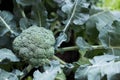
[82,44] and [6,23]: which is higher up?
[6,23]

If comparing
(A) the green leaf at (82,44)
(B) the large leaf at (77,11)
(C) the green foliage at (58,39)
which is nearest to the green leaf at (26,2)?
(C) the green foliage at (58,39)

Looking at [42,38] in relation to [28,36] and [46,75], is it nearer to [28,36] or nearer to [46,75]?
[28,36]

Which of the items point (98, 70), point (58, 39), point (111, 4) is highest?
point (111, 4)

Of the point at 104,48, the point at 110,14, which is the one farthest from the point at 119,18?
the point at 104,48

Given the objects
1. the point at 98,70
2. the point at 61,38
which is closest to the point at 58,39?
the point at 61,38

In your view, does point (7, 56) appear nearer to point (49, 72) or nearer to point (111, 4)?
point (49, 72)
